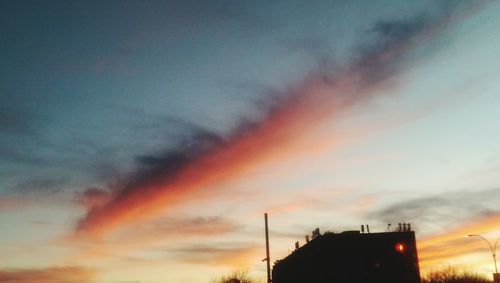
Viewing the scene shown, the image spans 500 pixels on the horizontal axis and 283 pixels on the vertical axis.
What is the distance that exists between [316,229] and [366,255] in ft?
33.1

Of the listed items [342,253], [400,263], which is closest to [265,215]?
[342,253]

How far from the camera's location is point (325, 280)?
65.8 meters

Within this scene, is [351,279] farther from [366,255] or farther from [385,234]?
[385,234]

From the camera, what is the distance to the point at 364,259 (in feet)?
212

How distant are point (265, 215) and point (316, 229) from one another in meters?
34.6

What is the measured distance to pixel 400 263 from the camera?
65.1 m

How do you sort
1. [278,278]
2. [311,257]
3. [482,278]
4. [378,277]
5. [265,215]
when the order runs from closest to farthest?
[265,215] → [378,277] → [311,257] → [278,278] → [482,278]

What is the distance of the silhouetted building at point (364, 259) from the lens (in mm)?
64188

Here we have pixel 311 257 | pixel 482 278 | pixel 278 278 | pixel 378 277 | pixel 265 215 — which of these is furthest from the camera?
pixel 482 278

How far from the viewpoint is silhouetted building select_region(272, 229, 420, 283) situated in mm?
64188

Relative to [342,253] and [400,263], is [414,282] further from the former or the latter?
[342,253]

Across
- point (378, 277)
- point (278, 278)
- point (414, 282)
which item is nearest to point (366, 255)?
point (378, 277)

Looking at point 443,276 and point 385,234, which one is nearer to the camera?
point 385,234

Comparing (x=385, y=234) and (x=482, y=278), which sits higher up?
(x=385, y=234)
